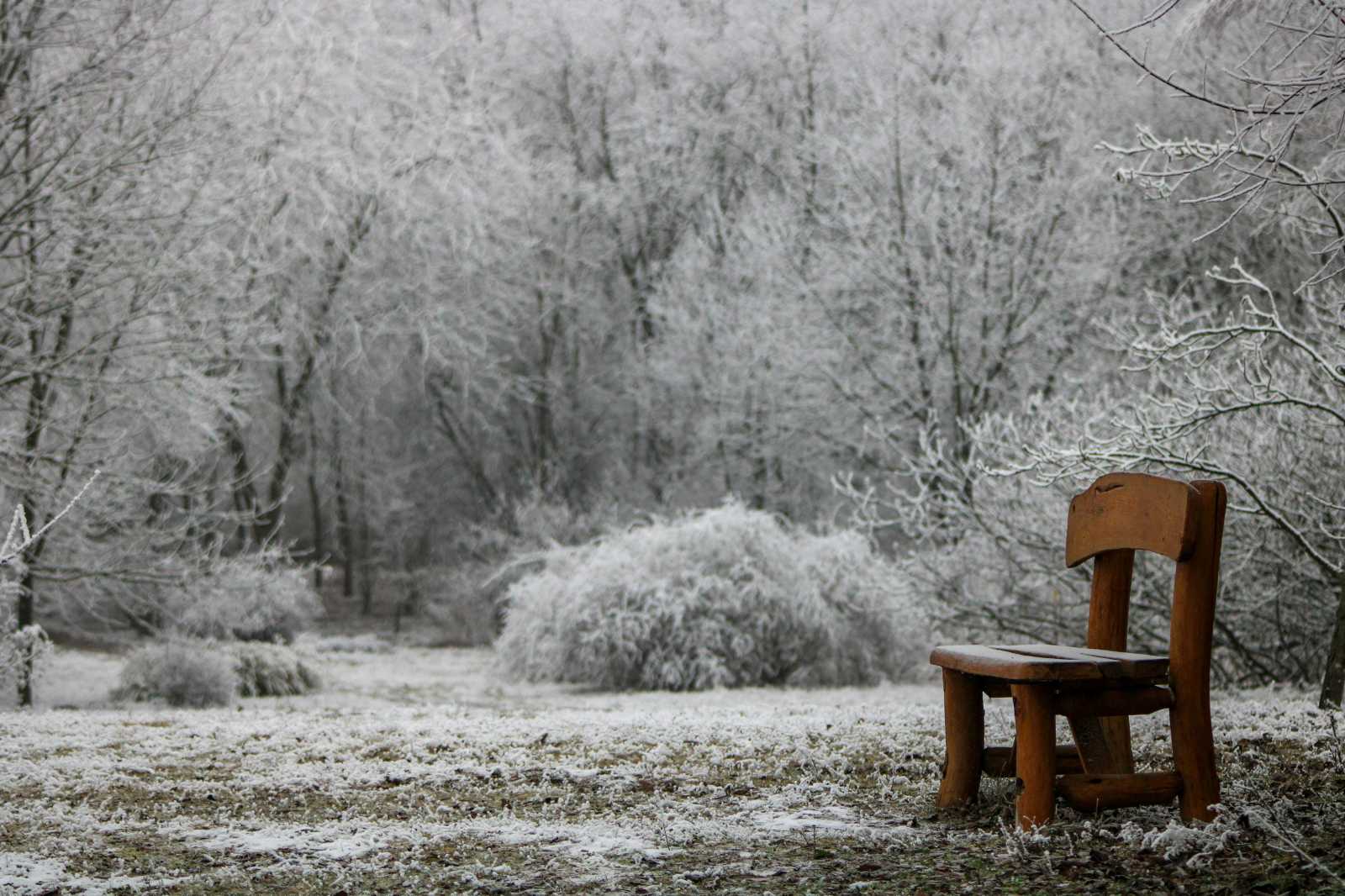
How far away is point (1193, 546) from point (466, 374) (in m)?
17.1

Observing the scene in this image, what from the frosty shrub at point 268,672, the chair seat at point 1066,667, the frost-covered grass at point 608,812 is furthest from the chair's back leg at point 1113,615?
the frosty shrub at point 268,672

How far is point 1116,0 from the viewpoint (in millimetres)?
17250

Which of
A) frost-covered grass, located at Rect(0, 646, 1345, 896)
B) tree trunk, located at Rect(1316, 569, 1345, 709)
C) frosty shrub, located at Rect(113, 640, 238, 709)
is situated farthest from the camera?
frosty shrub, located at Rect(113, 640, 238, 709)

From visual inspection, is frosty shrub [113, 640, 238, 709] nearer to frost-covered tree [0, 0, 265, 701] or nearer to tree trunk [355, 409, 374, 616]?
frost-covered tree [0, 0, 265, 701]

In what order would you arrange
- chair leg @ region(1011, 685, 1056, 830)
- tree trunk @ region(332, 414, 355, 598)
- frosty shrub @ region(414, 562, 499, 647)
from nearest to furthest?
chair leg @ region(1011, 685, 1056, 830) → frosty shrub @ region(414, 562, 499, 647) → tree trunk @ region(332, 414, 355, 598)

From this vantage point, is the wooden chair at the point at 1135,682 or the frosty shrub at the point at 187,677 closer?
Answer: the wooden chair at the point at 1135,682

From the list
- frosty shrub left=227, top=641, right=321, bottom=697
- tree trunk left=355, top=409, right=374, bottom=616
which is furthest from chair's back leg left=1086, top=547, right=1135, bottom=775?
tree trunk left=355, top=409, right=374, bottom=616

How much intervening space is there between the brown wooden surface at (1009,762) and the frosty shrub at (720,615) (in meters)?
6.81

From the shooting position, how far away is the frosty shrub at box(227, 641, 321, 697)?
38.6 ft

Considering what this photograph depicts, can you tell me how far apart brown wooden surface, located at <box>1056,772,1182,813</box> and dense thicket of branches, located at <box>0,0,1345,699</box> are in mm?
1869

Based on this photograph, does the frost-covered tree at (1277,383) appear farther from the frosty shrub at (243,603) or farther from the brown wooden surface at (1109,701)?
the frosty shrub at (243,603)

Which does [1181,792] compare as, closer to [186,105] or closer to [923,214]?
[186,105]

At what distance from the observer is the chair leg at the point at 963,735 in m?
4.35

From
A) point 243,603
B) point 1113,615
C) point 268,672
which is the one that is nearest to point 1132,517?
point 1113,615
